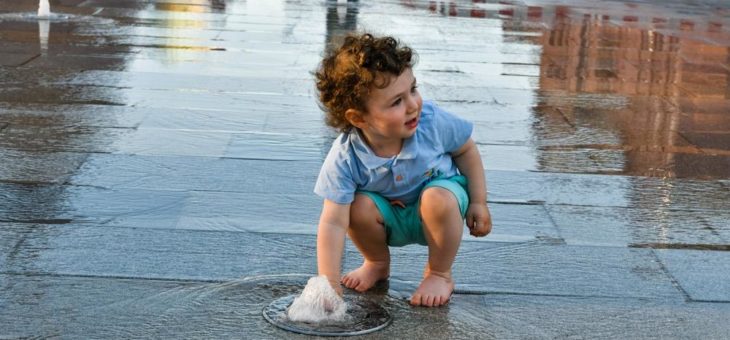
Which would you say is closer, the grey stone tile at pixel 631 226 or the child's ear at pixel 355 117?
the child's ear at pixel 355 117

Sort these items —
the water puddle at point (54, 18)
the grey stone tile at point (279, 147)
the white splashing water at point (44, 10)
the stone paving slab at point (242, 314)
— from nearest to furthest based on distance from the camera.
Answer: the stone paving slab at point (242, 314), the grey stone tile at point (279, 147), the water puddle at point (54, 18), the white splashing water at point (44, 10)

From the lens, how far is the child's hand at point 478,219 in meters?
4.51

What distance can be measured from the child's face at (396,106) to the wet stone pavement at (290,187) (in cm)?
65

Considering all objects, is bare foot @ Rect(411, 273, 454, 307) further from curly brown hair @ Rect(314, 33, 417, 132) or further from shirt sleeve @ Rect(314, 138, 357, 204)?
curly brown hair @ Rect(314, 33, 417, 132)

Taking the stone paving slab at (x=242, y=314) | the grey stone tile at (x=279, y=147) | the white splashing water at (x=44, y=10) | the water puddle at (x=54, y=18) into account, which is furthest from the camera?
the white splashing water at (x=44, y=10)

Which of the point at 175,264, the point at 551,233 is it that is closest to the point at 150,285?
the point at 175,264

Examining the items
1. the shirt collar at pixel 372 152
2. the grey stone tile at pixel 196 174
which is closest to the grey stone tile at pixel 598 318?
the shirt collar at pixel 372 152

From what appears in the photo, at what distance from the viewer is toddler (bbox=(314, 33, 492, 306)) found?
14.0ft

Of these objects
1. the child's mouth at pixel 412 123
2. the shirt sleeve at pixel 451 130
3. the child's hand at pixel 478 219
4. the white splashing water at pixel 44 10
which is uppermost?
the child's mouth at pixel 412 123

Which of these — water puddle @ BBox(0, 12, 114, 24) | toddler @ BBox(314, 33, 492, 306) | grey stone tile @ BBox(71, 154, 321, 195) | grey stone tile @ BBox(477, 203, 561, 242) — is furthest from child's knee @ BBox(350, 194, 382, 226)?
water puddle @ BBox(0, 12, 114, 24)

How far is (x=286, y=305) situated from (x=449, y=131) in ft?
2.81

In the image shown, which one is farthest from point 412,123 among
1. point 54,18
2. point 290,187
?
point 54,18

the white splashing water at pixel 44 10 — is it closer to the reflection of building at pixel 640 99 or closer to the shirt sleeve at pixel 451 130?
the reflection of building at pixel 640 99

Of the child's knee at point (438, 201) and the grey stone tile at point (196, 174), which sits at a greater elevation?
the child's knee at point (438, 201)
